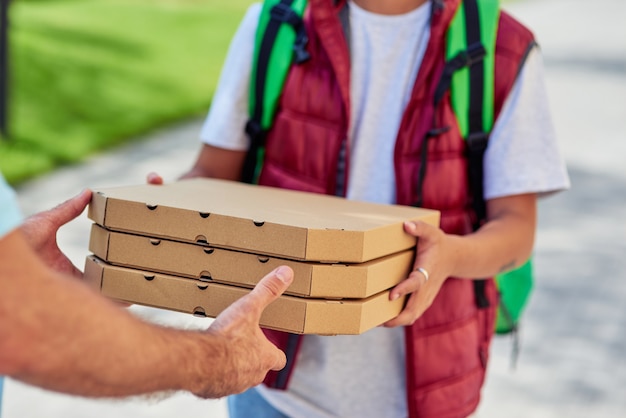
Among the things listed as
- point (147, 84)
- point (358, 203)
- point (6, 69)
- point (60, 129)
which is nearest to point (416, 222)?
point (358, 203)

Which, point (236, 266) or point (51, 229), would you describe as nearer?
point (236, 266)

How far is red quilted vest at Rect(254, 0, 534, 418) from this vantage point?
2.61 meters

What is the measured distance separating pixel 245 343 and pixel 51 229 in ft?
1.83

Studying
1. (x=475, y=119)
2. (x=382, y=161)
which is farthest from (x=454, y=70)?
(x=382, y=161)

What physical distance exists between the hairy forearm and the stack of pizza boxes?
0.38m

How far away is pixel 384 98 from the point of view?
2672 millimetres

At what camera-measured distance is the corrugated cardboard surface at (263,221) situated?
6.89 ft

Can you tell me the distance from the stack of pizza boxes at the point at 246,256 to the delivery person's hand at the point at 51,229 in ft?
0.12

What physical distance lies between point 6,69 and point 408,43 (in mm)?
6897

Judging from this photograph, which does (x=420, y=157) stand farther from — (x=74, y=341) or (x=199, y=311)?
(x=74, y=341)

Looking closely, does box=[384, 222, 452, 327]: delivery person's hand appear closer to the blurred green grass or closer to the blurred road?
the blurred road

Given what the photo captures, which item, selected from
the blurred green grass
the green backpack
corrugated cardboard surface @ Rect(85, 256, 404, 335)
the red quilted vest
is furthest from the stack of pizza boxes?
the blurred green grass

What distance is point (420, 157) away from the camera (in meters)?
2.60

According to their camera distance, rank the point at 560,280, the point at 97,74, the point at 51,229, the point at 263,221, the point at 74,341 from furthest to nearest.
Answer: the point at 97,74
the point at 560,280
the point at 51,229
the point at 263,221
the point at 74,341
